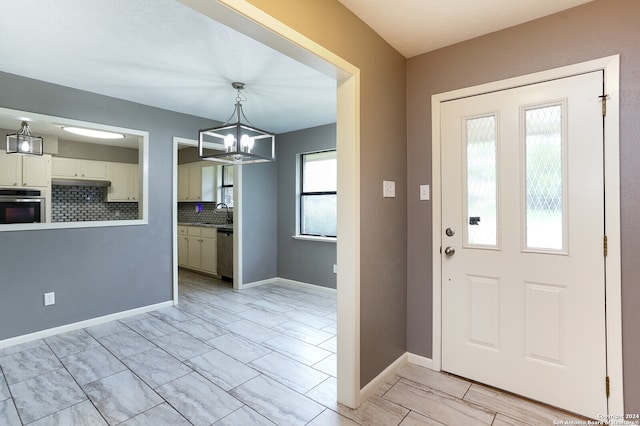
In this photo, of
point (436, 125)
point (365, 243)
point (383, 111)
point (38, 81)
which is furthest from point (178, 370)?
point (38, 81)

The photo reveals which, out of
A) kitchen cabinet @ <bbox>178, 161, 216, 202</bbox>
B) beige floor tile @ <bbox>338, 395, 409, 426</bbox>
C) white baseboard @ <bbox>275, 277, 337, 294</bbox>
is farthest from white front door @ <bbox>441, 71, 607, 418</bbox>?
kitchen cabinet @ <bbox>178, 161, 216, 202</bbox>

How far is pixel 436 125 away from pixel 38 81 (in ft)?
12.0

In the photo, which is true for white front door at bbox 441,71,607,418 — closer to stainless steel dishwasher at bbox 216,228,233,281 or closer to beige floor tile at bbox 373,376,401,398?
beige floor tile at bbox 373,376,401,398

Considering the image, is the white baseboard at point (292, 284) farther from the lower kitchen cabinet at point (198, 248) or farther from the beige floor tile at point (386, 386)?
the beige floor tile at point (386, 386)

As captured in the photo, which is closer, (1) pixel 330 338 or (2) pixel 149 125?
(1) pixel 330 338

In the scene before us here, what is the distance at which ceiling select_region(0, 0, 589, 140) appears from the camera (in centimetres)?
187

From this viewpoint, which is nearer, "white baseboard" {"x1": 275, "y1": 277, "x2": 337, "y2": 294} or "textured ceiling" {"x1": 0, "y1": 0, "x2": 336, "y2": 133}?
"textured ceiling" {"x1": 0, "y1": 0, "x2": 336, "y2": 133}

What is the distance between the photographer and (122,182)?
228 inches

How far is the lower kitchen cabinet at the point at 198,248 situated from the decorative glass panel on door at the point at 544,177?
4770 mm

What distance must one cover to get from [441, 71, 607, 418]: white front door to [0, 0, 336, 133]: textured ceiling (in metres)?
1.58

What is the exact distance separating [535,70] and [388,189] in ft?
3.87

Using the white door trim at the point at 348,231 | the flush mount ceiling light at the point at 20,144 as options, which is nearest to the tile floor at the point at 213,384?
the white door trim at the point at 348,231

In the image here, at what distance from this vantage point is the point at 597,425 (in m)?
1.75

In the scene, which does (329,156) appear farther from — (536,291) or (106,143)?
(106,143)
